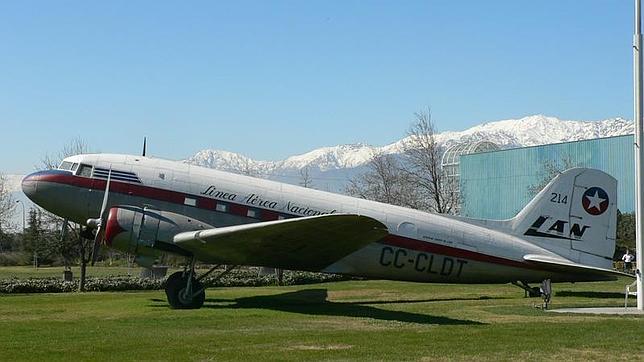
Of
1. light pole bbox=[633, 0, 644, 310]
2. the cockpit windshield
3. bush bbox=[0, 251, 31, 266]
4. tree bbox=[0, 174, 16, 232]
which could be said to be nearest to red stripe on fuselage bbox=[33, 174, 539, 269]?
the cockpit windshield

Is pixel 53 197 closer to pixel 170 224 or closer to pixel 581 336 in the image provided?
pixel 170 224

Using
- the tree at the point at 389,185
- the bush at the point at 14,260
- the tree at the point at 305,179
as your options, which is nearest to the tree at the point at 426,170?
the tree at the point at 389,185

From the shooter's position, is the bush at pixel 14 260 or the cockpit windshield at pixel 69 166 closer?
the cockpit windshield at pixel 69 166

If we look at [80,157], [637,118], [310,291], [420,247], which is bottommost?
[310,291]

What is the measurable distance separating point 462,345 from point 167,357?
5124 mm

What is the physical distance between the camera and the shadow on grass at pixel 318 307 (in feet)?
63.0

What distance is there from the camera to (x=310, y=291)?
28.6m

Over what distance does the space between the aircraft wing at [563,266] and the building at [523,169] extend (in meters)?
39.1

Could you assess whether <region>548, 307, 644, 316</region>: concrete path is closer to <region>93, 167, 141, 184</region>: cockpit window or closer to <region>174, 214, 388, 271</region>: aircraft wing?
<region>174, 214, 388, 271</region>: aircraft wing

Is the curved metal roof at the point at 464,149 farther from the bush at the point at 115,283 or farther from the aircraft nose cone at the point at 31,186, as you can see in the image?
the aircraft nose cone at the point at 31,186

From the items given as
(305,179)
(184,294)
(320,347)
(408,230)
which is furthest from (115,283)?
(305,179)

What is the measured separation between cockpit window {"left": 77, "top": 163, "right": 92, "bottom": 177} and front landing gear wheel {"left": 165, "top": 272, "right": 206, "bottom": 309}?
378 centimetres

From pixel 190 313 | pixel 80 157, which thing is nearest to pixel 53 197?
pixel 80 157

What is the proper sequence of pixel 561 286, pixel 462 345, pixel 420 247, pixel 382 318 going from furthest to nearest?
pixel 561 286 < pixel 420 247 < pixel 382 318 < pixel 462 345
